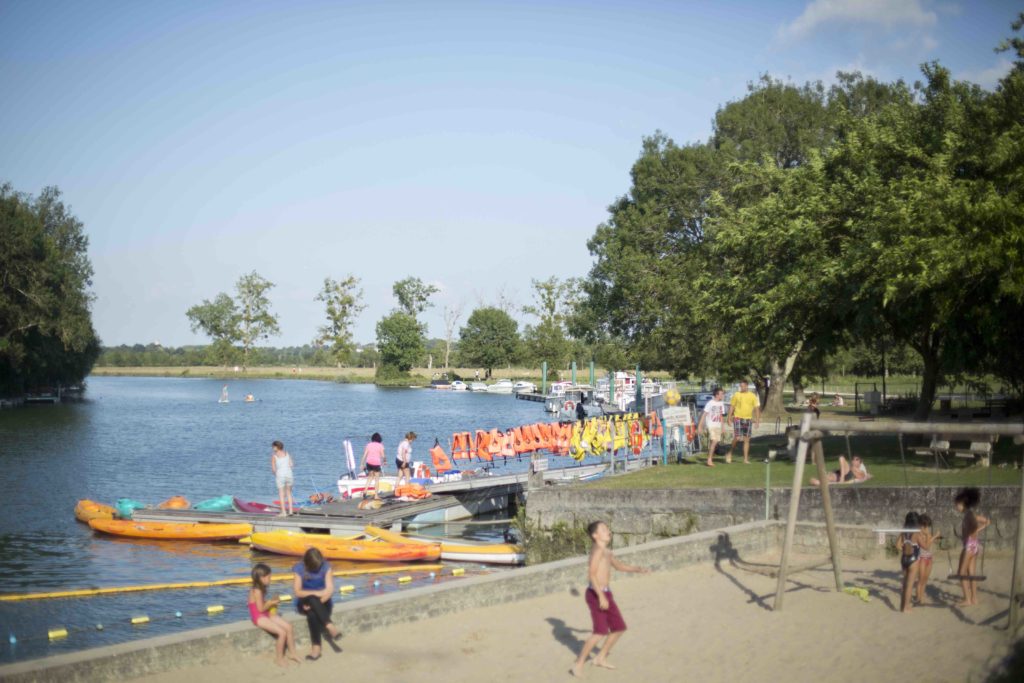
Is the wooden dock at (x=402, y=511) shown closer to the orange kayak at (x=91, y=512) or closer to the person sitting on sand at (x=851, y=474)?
the orange kayak at (x=91, y=512)

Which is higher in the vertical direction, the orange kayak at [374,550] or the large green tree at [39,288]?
the large green tree at [39,288]

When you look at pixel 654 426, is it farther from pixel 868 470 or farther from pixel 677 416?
Result: pixel 868 470

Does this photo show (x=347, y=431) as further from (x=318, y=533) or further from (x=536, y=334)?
(x=536, y=334)

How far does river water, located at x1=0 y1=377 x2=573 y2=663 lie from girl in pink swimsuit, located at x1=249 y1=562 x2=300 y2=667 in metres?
8.01

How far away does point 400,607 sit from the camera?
1202 centimetres

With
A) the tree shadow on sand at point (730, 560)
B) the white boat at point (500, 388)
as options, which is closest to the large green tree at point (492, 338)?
the white boat at point (500, 388)

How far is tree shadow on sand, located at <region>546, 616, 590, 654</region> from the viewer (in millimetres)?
11727

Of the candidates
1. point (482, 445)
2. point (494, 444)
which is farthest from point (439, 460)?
point (494, 444)

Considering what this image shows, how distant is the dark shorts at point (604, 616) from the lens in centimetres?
1053

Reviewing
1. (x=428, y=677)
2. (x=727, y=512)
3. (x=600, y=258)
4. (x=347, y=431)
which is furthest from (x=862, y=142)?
(x=347, y=431)

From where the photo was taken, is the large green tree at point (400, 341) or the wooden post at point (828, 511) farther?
→ the large green tree at point (400, 341)

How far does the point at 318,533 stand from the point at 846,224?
1530cm

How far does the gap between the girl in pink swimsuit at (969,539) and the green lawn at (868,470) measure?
4.13 m

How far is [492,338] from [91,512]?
113 meters
